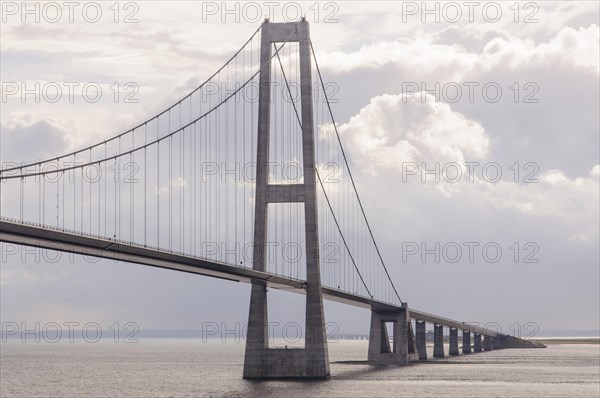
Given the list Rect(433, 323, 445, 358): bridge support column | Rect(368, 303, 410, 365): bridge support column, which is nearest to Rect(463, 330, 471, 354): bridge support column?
Rect(433, 323, 445, 358): bridge support column

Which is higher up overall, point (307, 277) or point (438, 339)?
point (307, 277)

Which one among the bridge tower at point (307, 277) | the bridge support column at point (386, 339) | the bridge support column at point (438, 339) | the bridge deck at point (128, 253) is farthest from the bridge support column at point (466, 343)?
the bridge tower at point (307, 277)

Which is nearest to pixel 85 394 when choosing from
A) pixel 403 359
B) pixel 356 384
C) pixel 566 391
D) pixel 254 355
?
pixel 254 355

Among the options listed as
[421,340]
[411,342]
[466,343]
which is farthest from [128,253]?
[466,343]

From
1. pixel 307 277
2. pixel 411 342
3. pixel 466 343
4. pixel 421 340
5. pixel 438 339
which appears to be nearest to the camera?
pixel 307 277

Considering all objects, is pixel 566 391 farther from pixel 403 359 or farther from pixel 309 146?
pixel 403 359

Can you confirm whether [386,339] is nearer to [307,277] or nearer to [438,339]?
[438,339]

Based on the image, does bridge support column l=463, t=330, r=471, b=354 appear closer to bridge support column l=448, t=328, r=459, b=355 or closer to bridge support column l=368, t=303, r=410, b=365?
bridge support column l=448, t=328, r=459, b=355
